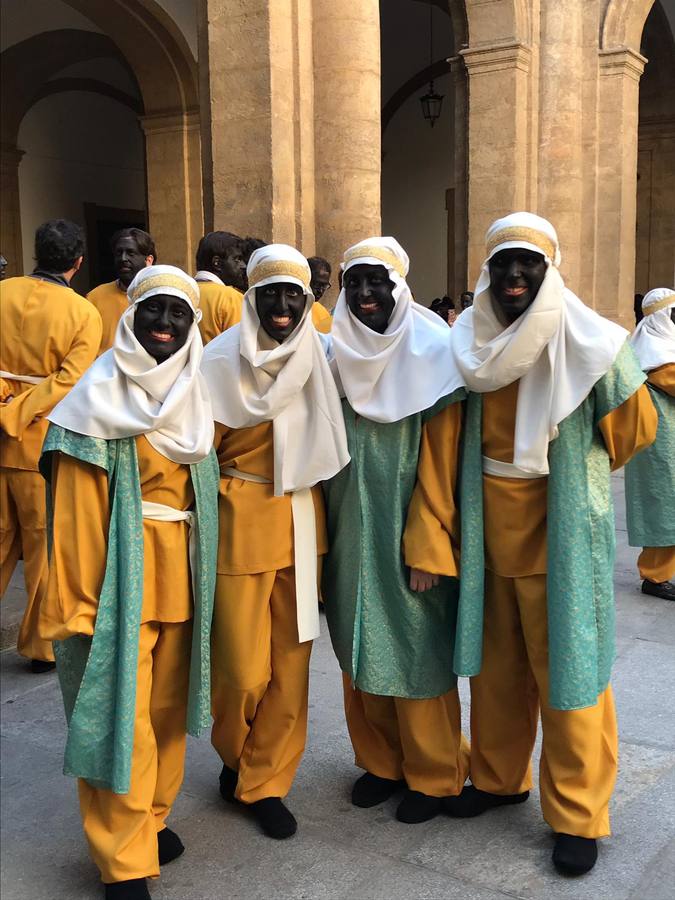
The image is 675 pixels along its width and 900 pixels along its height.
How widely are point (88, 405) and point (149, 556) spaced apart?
44cm

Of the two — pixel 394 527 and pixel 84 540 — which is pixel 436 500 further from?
pixel 84 540

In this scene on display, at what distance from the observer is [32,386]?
432cm

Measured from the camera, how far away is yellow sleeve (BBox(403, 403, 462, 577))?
9.57ft

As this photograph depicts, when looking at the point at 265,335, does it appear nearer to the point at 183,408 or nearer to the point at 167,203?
the point at 183,408

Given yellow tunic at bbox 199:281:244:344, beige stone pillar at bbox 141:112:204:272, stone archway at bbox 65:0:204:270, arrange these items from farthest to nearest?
beige stone pillar at bbox 141:112:204:272 < stone archway at bbox 65:0:204:270 < yellow tunic at bbox 199:281:244:344

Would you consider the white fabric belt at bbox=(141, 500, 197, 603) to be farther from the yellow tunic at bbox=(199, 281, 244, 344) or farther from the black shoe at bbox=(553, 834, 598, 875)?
the yellow tunic at bbox=(199, 281, 244, 344)

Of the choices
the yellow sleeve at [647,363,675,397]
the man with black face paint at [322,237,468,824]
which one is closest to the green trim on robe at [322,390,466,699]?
the man with black face paint at [322,237,468,824]

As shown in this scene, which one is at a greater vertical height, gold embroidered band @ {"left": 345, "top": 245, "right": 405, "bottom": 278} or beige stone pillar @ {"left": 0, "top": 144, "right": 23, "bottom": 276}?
beige stone pillar @ {"left": 0, "top": 144, "right": 23, "bottom": 276}

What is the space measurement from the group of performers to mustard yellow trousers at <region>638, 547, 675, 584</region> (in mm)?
2583

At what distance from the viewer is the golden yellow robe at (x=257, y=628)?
9.57 feet

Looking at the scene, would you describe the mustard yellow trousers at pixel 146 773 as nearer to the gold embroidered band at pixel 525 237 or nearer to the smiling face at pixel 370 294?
the smiling face at pixel 370 294

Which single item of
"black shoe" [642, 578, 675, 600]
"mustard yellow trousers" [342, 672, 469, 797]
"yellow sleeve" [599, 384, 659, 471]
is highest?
"yellow sleeve" [599, 384, 659, 471]

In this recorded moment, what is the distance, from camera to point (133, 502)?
262cm

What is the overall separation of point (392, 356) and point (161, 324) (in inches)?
27.2
